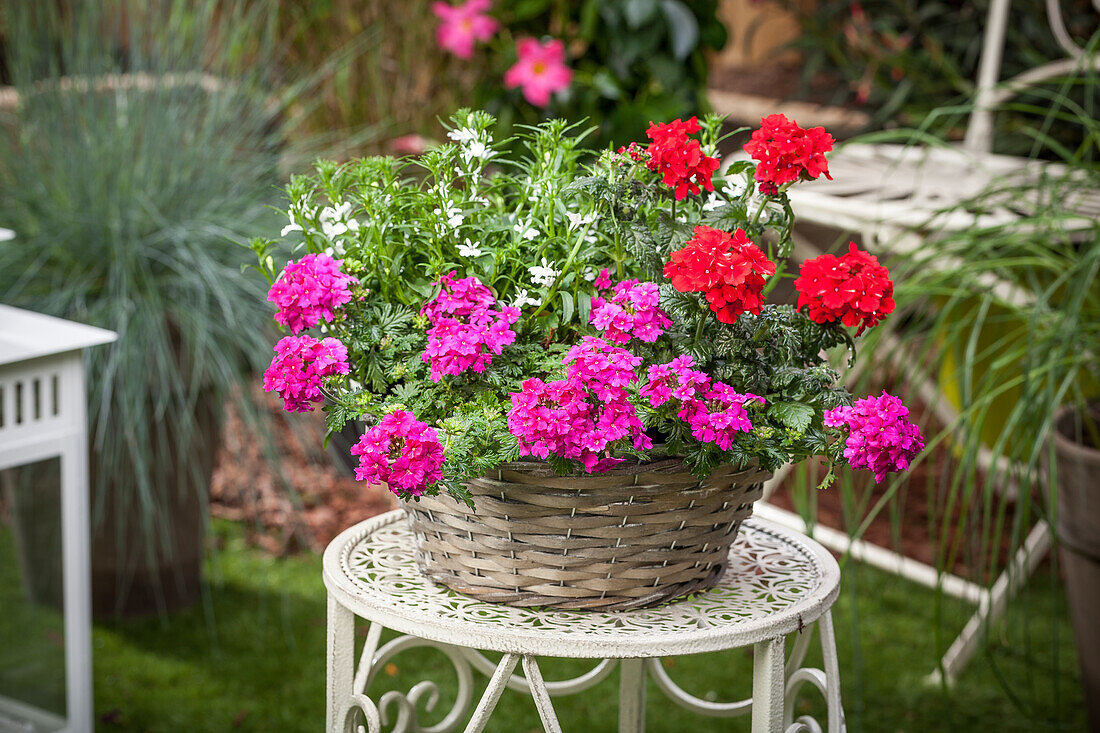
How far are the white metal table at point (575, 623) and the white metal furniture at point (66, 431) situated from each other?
1.41ft

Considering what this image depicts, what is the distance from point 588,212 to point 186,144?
1262 millimetres

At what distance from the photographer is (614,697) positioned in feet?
5.57

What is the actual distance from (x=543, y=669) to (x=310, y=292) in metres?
→ 1.09

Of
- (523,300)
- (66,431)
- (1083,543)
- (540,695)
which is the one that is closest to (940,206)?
(1083,543)

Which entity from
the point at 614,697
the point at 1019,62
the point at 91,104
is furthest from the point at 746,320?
the point at 1019,62

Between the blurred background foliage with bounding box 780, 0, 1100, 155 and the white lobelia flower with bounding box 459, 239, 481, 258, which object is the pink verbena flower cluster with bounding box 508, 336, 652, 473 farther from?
the blurred background foliage with bounding box 780, 0, 1100, 155

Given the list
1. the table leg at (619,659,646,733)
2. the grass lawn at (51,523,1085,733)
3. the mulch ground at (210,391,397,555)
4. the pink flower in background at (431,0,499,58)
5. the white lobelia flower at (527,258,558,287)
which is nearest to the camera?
the white lobelia flower at (527,258,558,287)

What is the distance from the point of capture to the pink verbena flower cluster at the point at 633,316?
0.78 metres

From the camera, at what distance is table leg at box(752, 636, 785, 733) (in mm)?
831

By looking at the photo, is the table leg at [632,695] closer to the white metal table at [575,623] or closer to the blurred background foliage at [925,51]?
the white metal table at [575,623]

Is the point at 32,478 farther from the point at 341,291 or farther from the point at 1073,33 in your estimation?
the point at 1073,33

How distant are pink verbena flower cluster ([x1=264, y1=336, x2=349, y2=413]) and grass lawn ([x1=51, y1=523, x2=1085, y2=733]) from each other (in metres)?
0.94

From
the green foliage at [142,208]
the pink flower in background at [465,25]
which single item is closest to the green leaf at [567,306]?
the green foliage at [142,208]

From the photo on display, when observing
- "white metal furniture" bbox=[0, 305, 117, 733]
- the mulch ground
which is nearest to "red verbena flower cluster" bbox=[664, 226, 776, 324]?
"white metal furniture" bbox=[0, 305, 117, 733]
